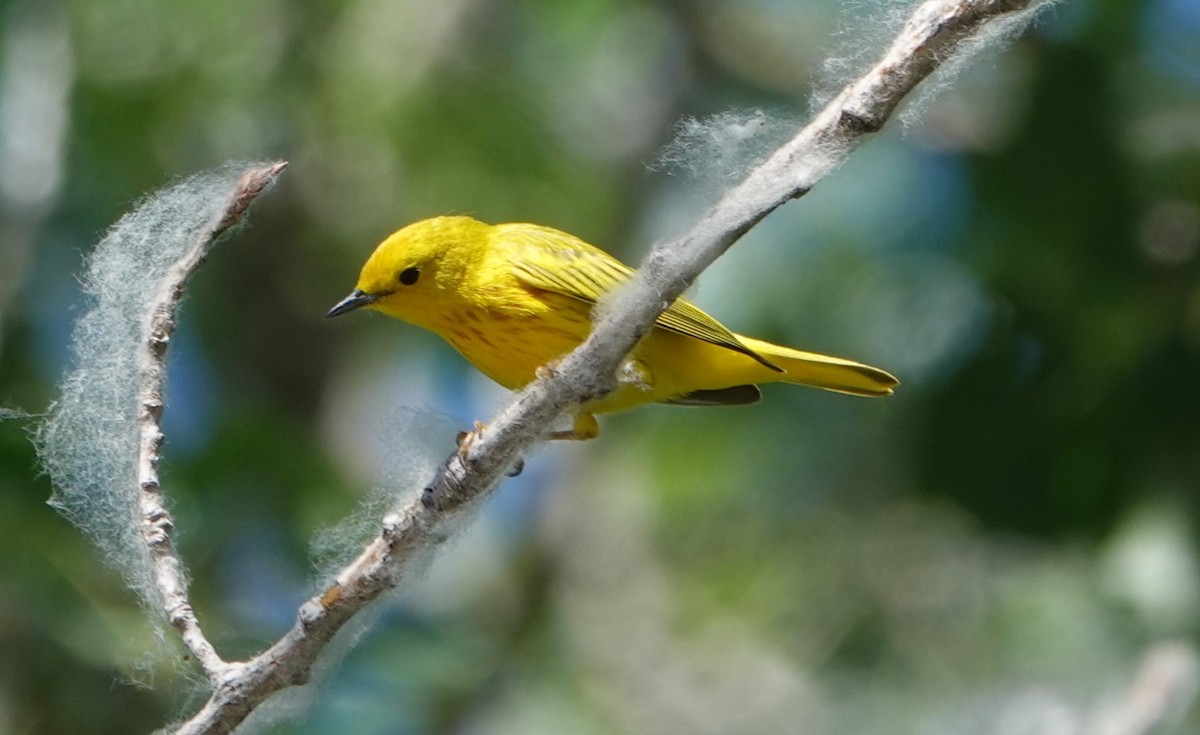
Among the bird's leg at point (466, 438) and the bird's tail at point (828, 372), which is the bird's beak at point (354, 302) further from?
the bird's tail at point (828, 372)

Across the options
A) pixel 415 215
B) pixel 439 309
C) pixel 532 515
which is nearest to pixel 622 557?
pixel 532 515

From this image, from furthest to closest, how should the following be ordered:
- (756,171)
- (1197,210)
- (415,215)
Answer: (415,215) < (1197,210) < (756,171)

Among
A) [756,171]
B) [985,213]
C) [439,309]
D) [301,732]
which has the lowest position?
[301,732]

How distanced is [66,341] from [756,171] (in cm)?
344

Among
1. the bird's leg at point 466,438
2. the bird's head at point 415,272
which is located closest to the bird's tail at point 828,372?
the bird's head at point 415,272

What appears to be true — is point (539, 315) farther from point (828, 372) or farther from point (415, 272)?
point (828, 372)

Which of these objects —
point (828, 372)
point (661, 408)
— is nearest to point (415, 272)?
point (828, 372)

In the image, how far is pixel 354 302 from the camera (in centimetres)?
349

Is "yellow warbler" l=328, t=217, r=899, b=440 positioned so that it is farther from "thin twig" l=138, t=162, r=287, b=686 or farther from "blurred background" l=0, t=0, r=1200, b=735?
"thin twig" l=138, t=162, r=287, b=686

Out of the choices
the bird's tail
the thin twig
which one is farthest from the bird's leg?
the bird's tail

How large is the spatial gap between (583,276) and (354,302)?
61 centimetres

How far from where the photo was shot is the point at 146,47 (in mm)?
5551

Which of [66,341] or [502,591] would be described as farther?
[502,591]

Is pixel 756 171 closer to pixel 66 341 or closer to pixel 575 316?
pixel 575 316
